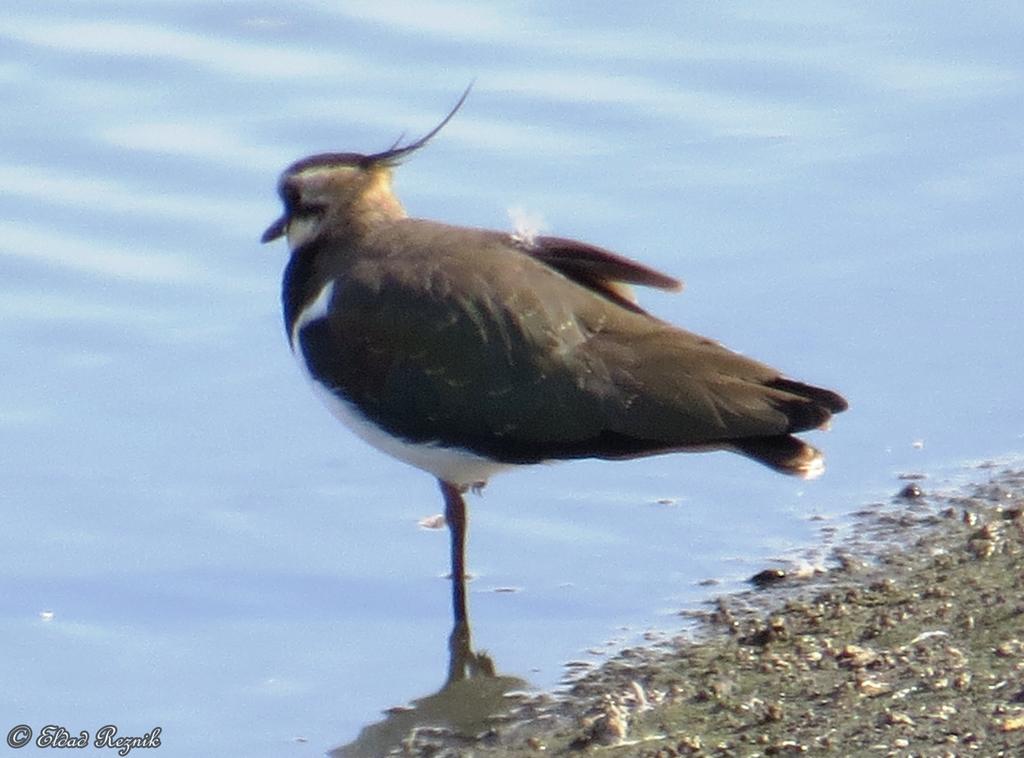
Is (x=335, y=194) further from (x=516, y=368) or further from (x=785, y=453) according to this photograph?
(x=785, y=453)

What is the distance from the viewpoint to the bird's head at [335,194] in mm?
7125

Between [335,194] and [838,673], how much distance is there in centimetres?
242

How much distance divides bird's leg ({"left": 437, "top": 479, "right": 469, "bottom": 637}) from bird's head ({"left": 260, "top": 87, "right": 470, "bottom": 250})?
3.13ft

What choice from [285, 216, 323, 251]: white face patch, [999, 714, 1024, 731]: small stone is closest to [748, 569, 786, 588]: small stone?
[999, 714, 1024, 731]: small stone

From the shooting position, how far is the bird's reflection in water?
6.11 meters

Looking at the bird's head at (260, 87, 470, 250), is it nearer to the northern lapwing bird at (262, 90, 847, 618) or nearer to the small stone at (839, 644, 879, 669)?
the northern lapwing bird at (262, 90, 847, 618)

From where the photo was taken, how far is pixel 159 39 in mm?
10703

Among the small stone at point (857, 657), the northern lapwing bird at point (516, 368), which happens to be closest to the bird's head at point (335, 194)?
the northern lapwing bird at point (516, 368)

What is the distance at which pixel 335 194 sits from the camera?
281 inches

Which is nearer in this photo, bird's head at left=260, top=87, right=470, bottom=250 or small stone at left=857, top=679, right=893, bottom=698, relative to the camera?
small stone at left=857, top=679, right=893, bottom=698

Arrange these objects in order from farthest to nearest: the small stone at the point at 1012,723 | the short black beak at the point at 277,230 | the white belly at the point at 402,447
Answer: the short black beak at the point at 277,230 < the white belly at the point at 402,447 < the small stone at the point at 1012,723

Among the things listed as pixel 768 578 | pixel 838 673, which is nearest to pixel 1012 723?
pixel 838 673

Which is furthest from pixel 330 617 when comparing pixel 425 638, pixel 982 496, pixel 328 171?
pixel 982 496

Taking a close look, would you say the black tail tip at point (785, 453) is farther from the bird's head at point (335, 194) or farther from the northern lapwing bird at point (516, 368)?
the bird's head at point (335, 194)
